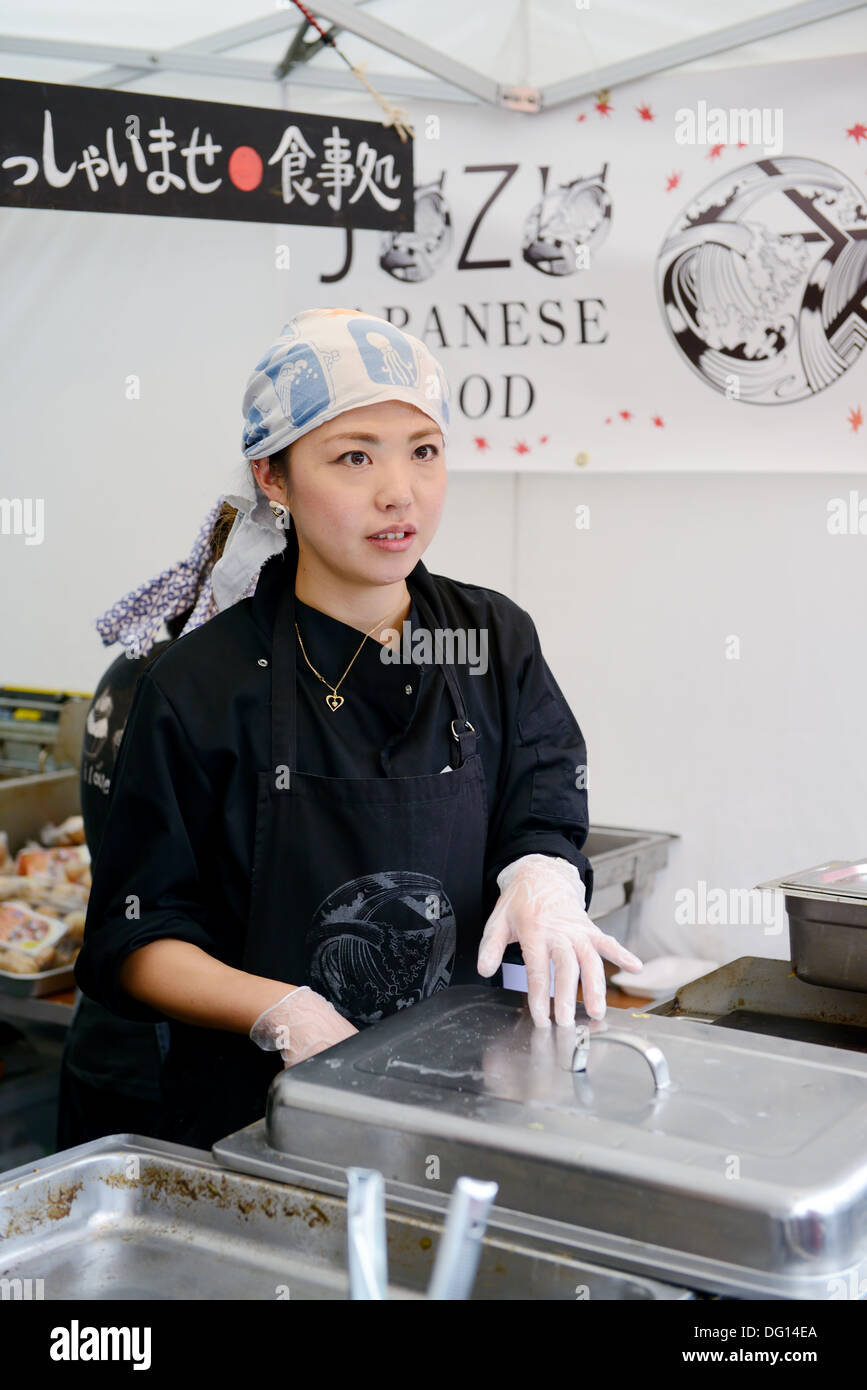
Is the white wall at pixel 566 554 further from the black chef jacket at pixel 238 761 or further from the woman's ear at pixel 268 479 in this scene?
the woman's ear at pixel 268 479

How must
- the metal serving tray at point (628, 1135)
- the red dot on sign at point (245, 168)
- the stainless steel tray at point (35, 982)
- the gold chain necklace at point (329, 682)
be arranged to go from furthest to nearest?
the stainless steel tray at point (35, 982) → the red dot on sign at point (245, 168) → the gold chain necklace at point (329, 682) → the metal serving tray at point (628, 1135)

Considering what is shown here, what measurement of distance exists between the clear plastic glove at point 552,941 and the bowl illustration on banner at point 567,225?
2.26m

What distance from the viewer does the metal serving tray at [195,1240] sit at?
96 centimetres

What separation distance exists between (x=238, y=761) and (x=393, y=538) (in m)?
0.32

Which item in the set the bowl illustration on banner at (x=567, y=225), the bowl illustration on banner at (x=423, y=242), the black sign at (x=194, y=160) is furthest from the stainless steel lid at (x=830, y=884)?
the bowl illustration on banner at (x=423, y=242)

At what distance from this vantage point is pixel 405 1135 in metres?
1.03

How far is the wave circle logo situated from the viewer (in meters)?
3.12

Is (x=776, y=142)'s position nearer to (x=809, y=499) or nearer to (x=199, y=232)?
(x=809, y=499)

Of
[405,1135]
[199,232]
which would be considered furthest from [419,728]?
[199,232]

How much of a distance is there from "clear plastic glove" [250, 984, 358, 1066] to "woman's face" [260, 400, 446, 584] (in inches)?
19.1

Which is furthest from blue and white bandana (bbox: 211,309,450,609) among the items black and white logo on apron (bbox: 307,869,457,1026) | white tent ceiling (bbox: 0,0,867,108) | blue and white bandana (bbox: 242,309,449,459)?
white tent ceiling (bbox: 0,0,867,108)

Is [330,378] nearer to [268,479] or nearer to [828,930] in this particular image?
[268,479]

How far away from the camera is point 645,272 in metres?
3.33
